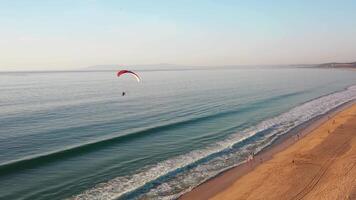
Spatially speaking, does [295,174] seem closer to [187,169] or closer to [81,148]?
[187,169]

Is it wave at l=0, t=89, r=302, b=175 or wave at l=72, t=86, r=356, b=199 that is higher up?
wave at l=0, t=89, r=302, b=175

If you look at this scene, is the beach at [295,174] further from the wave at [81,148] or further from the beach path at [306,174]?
the wave at [81,148]

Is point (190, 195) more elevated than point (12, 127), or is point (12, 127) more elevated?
point (12, 127)

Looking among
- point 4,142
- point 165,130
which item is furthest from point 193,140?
point 4,142

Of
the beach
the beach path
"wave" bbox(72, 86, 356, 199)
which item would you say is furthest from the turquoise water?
the beach path

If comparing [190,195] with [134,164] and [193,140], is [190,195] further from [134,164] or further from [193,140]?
[193,140]

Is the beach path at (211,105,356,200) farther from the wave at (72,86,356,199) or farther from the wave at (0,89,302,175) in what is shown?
the wave at (0,89,302,175)
